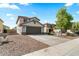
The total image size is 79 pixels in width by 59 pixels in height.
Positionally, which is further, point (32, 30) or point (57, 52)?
point (32, 30)

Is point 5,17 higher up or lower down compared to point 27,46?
higher up

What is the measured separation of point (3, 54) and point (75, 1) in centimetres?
257

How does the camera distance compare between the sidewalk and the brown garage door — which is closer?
the sidewalk

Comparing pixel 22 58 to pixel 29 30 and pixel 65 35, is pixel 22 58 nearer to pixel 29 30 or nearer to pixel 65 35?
pixel 29 30

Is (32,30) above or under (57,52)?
above

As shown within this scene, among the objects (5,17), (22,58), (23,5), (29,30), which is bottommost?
(22,58)

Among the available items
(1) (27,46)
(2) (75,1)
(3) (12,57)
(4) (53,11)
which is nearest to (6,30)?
(1) (27,46)

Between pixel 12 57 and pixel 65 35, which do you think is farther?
pixel 65 35

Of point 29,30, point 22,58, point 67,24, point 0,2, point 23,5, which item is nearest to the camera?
point 22,58

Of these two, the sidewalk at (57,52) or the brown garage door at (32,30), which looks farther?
the brown garage door at (32,30)

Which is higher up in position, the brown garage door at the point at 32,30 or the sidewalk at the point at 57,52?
the brown garage door at the point at 32,30

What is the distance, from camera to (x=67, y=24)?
796cm

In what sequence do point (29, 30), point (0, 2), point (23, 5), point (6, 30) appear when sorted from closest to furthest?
point (0, 2) < point (23, 5) < point (6, 30) < point (29, 30)

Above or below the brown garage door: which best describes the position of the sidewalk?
below
